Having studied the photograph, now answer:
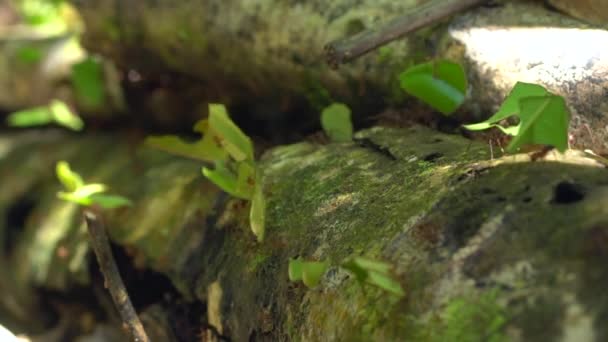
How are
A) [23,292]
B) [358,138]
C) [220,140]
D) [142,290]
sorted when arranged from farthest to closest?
1. [23,292]
2. [142,290]
3. [358,138]
4. [220,140]

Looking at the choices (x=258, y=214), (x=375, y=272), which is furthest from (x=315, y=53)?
(x=375, y=272)

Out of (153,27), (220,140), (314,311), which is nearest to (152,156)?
(153,27)

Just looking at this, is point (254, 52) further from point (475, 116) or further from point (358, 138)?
point (475, 116)

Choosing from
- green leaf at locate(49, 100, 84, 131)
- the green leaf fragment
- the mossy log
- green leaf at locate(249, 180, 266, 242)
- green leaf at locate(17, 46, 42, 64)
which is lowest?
the mossy log

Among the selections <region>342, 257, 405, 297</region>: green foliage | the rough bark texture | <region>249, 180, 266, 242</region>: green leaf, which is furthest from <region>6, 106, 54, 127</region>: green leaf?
<region>342, 257, 405, 297</region>: green foliage

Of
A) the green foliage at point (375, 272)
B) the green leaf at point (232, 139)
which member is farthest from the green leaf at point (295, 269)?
the green leaf at point (232, 139)

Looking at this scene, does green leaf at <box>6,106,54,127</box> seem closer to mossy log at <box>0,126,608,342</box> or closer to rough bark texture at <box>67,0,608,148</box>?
rough bark texture at <box>67,0,608,148</box>
